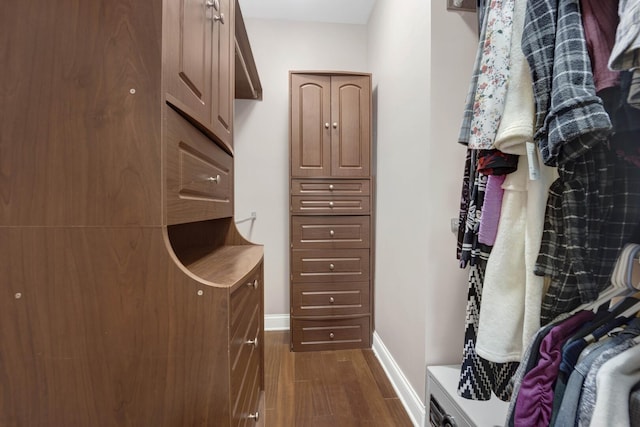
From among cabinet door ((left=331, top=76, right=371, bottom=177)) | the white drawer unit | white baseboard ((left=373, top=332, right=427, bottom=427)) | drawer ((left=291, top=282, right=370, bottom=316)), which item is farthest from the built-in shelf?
white baseboard ((left=373, top=332, right=427, bottom=427))

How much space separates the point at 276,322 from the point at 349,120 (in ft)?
6.08

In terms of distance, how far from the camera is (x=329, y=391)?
5.68ft

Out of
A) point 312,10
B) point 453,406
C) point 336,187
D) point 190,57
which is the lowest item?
point 453,406

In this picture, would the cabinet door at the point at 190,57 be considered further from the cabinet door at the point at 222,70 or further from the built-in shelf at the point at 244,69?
the built-in shelf at the point at 244,69

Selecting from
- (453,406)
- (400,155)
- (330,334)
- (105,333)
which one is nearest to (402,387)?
(453,406)

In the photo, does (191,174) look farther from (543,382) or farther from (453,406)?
(453,406)

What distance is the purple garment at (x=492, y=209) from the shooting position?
91cm

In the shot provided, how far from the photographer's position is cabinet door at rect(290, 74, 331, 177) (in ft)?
7.17

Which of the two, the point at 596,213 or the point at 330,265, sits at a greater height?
the point at 596,213

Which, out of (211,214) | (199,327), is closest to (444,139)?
(211,214)

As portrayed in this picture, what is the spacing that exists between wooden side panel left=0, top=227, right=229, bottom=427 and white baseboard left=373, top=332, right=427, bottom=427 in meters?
1.21

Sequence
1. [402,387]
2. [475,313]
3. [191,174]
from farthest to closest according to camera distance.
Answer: [402,387], [475,313], [191,174]

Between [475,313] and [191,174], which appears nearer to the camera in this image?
[191,174]

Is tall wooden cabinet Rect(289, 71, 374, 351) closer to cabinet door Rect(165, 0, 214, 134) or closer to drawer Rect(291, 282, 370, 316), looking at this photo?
drawer Rect(291, 282, 370, 316)
